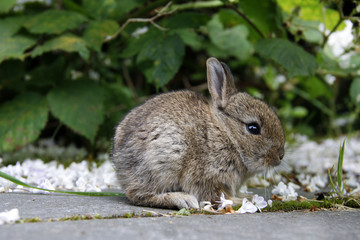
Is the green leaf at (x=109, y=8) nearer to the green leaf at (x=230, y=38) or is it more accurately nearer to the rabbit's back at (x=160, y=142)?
the green leaf at (x=230, y=38)

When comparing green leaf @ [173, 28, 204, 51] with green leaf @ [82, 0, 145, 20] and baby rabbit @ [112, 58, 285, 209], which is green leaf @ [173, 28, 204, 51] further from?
baby rabbit @ [112, 58, 285, 209]

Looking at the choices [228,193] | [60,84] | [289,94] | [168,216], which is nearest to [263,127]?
[228,193]

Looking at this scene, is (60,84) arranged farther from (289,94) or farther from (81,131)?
(289,94)

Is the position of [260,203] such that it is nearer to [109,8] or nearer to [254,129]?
[254,129]

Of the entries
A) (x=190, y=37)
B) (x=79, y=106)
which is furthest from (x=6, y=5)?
(x=190, y=37)

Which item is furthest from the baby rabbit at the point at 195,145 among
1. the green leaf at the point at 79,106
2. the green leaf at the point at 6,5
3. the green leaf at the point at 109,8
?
the green leaf at the point at 6,5

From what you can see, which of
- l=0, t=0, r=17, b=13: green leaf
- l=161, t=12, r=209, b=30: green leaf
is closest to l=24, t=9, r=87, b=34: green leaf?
l=0, t=0, r=17, b=13: green leaf
